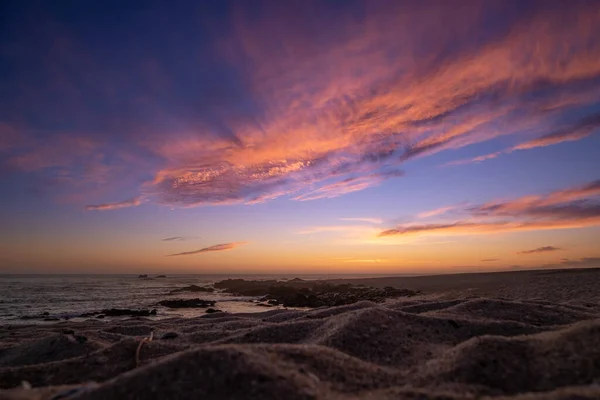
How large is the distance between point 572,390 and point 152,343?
18.1 feet

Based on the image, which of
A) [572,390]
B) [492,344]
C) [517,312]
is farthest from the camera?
[517,312]

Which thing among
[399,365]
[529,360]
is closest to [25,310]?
[399,365]

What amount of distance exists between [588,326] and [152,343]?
20.3 feet

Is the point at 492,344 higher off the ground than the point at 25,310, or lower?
higher

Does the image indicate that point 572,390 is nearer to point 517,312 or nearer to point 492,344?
point 492,344

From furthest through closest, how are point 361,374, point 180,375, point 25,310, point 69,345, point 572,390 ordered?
1. point 25,310
2. point 69,345
3. point 361,374
4. point 180,375
5. point 572,390

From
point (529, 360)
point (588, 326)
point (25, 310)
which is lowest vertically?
point (25, 310)

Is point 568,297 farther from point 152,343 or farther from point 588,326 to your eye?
point 152,343

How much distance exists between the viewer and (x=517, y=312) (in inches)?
286

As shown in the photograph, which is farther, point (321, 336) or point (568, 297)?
point (568, 297)

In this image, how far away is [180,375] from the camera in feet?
11.5

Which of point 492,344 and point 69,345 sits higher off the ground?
point 492,344

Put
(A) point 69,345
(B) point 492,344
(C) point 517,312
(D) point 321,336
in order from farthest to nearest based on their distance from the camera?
(C) point 517,312
(A) point 69,345
(D) point 321,336
(B) point 492,344

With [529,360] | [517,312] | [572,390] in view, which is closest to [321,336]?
[529,360]
